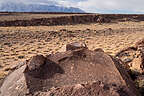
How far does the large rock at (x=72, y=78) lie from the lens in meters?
5.16

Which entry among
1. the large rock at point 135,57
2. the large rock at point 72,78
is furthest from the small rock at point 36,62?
the large rock at point 135,57

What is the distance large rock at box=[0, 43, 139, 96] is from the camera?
5.16 meters

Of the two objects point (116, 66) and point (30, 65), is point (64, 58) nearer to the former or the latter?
point (30, 65)

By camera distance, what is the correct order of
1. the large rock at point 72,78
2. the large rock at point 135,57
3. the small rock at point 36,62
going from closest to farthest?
the large rock at point 72,78, the small rock at point 36,62, the large rock at point 135,57

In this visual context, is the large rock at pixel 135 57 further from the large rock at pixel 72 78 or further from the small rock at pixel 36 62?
the small rock at pixel 36 62

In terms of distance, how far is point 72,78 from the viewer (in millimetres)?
6039

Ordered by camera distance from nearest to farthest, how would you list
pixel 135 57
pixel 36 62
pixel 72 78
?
pixel 72 78 → pixel 36 62 → pixel 135 57

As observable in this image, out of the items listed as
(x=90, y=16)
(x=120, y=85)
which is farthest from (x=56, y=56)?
(x=90, y=16)

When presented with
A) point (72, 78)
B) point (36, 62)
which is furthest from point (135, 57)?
point (36, 62)

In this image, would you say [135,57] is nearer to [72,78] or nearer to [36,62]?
[72,78]

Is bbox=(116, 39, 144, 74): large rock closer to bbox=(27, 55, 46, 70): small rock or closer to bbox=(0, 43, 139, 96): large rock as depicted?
bbox=(0, 43, 139, 96): large rock

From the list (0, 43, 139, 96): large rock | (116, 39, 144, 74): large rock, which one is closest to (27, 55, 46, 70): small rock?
(0, 43, 139, 96): large rock

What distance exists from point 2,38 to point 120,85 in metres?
18.8

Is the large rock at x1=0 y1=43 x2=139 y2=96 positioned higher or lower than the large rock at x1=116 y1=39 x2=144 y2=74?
higher
